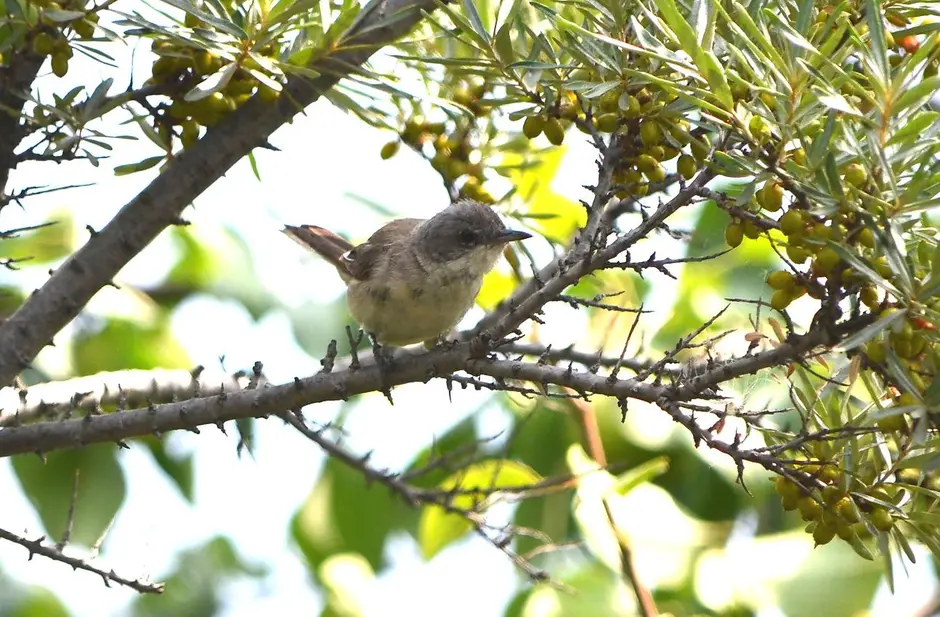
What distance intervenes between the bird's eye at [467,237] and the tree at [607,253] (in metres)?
0.24

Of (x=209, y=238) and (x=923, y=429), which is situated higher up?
(x=209, y=238)

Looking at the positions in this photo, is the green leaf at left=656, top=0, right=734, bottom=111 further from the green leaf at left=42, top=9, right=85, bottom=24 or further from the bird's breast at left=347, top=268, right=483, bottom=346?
the bird's breast at left=347, top=268, right=483, bottom=346

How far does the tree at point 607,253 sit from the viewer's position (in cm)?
154

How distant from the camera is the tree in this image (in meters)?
1.54

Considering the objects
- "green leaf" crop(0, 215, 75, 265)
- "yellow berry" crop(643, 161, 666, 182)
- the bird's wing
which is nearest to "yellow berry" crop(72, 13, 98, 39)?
"yellow berry" crop(643, 161, 666, 182)

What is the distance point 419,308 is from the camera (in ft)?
11.9

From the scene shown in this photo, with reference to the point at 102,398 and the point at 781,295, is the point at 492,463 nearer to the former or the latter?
the point at 102,398

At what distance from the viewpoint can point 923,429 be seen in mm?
1461

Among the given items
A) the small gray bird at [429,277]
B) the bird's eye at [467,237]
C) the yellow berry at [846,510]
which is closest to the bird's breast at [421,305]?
the small gray bird at [429,277]

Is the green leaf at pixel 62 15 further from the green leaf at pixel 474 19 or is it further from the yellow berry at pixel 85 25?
the green leaf at pixel 474 19

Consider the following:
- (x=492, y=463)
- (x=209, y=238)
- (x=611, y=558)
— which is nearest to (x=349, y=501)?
(x=492, y=463)

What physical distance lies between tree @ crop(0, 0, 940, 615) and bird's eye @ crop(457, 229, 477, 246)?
240 millimetres

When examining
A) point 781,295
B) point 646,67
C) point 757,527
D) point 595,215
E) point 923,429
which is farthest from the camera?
point 757,527

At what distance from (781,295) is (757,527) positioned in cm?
218
